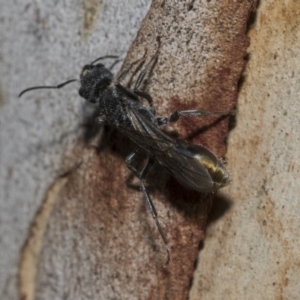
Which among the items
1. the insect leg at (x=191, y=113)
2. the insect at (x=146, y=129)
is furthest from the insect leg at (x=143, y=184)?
the insect leg at (x=191, y=113)

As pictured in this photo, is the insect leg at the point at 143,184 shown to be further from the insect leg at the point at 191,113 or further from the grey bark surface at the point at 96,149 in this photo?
the insect leg at the point at 191,113

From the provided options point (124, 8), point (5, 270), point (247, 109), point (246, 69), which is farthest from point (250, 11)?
point (5, 270)

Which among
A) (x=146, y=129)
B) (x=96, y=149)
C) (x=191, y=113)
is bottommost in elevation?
(x=96, y=149)

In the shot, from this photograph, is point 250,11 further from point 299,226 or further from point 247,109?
point 299,226

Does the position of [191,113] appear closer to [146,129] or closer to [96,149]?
[146,129]

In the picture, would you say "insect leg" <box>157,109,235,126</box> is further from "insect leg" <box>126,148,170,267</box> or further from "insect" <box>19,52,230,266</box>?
"insect leg" <box>126,148,170,267</box>

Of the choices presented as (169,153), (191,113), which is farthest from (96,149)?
(191,113)

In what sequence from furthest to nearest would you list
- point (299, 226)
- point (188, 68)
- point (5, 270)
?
point (5, 270), point (188, 68), point (299, 226)
